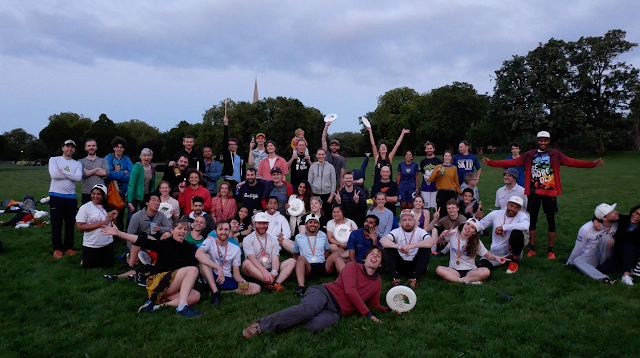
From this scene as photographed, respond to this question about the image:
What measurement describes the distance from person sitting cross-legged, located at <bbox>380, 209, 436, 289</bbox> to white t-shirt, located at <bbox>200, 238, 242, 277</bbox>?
2.39 m

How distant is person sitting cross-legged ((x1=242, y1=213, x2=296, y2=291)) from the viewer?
20.1ft

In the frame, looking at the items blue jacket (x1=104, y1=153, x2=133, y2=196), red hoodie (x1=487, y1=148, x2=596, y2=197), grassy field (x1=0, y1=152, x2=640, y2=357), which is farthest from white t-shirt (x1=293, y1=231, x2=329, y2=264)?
blue jacket (x1=104, y1=153, x2=133, y2=196)

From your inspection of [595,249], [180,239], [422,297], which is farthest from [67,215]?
[595,249]

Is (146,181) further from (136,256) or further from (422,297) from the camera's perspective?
(422,297)

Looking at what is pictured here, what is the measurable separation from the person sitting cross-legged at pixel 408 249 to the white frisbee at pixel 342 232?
2.24 ft

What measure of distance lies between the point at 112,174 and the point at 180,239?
3.62 metres

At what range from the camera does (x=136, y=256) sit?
7004mm

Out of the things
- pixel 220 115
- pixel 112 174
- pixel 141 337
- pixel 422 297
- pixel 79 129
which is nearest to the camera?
pixel 141 337

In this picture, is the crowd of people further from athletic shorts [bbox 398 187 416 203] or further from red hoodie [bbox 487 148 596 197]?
athletic shorts [bbox 398 187 416 203]

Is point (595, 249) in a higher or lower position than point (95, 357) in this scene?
higher

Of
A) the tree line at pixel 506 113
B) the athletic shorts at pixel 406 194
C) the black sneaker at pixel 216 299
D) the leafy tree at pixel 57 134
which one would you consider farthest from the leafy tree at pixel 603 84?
the leafy tree at pixel 57 134

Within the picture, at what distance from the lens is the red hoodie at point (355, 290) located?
16.0 ft

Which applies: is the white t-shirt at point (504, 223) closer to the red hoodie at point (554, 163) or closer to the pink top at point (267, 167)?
the red hoodie at point (554, 163)

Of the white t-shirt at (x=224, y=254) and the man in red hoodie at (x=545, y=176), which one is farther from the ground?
the man in red hoodie at (x=545, y=176)
